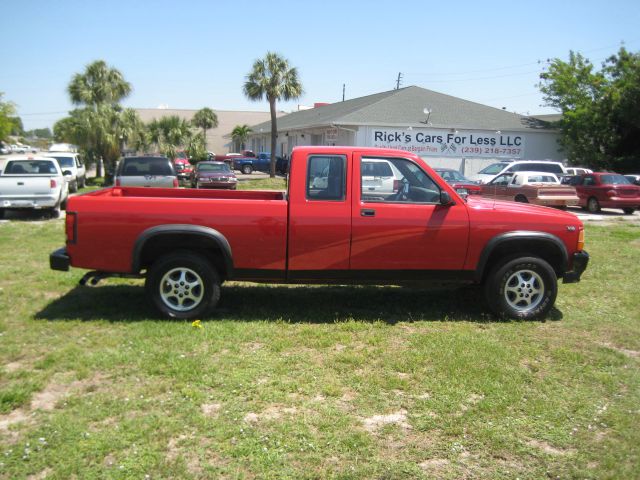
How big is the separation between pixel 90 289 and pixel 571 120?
99.0 ft

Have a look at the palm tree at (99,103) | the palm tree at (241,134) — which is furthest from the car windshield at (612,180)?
the palm tree at (241,134)

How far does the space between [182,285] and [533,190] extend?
49.6 ft

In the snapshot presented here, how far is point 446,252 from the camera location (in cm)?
605

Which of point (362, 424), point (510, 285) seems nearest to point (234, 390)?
point (362, 424)

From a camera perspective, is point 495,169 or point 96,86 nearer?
point 495,169

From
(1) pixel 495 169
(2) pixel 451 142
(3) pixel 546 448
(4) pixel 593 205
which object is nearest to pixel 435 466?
(3) pixel 546 448

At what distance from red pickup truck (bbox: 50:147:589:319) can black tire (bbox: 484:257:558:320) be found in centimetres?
1

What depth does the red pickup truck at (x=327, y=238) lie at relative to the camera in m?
5.81

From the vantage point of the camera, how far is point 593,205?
790 inches

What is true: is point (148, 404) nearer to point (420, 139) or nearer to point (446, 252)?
point (446, 252)

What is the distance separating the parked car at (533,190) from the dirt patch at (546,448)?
15.6 metres

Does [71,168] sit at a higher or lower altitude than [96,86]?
lower

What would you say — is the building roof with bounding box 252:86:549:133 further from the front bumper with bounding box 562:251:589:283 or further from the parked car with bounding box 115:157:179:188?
the front bumper with bounding box 562:251:589:283

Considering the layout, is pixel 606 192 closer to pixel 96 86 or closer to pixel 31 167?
pixel 31 167
